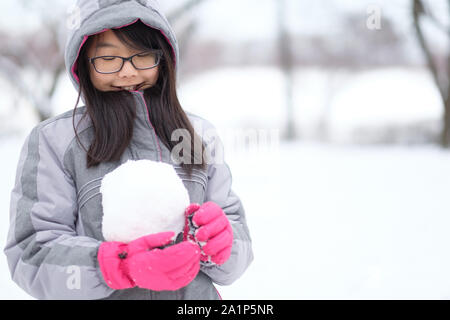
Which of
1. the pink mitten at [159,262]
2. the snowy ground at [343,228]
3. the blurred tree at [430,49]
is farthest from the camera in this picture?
the blurred tree at [430,49]

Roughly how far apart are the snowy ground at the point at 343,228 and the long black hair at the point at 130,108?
152 centimetres

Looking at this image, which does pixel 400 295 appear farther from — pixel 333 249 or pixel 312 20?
pixel 312 20

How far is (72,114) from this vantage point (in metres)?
1.04

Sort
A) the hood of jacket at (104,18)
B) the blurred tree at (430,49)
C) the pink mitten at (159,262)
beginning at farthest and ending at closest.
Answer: the blurred tree at (430,49) → the hood of jacket at (104,18) → the pink mitten at (159,262)

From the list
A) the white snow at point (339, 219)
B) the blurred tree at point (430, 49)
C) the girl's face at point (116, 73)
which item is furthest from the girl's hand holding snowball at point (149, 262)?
the blurred tree at point (430, 49)

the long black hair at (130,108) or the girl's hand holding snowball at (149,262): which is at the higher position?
the long black hair at (130,108)

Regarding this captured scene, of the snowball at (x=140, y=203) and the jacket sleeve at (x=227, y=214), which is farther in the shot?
the jacket sleeve at (x=227, y=214)

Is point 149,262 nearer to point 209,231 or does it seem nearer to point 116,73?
point 209,231

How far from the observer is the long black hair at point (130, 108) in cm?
99

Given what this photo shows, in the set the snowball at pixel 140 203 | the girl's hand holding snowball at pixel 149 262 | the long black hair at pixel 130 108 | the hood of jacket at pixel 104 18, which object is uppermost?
the hood of jacket at pixel 104 18

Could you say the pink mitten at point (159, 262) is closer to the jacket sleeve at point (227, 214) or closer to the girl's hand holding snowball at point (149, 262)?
the girl's hand holding snowball at point (149, 262)

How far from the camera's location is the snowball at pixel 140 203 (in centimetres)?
83

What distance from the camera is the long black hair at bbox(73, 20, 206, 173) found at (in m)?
0.99

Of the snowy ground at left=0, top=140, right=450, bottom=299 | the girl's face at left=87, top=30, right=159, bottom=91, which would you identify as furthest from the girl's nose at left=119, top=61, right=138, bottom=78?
the snowy ground at left=0, top=140, right=450, bottom=299
